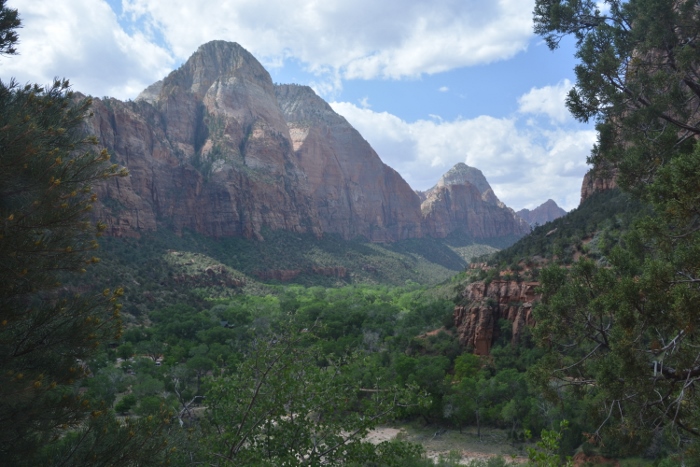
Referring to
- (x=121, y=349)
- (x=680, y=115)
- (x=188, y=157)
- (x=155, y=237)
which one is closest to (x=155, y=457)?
(x=680, y=115)

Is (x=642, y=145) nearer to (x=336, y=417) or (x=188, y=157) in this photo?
(x=336, y=417)

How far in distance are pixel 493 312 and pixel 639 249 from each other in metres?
27.0

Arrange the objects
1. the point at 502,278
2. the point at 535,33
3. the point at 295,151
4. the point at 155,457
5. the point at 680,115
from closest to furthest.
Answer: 1. the point at 155,457
2. the point at 680,115
3. the point at 535,33
4. the point at 502,278
5. the point at 295,151

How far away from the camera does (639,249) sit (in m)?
7.80

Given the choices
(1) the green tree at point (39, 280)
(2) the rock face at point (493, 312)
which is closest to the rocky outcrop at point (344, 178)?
(2) the rock face at point (493, 312)

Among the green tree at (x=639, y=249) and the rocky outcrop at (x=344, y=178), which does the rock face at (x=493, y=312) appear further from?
the rocky outcrop at (x=344, y=178)

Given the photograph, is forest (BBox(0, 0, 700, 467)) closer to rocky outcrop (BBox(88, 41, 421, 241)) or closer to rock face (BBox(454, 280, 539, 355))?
rock face (BBox(454, 280, 539, 355))

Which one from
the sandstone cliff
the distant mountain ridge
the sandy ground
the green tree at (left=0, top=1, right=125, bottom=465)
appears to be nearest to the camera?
the green tree at (left=0, top=1, right=125, bottom=465)

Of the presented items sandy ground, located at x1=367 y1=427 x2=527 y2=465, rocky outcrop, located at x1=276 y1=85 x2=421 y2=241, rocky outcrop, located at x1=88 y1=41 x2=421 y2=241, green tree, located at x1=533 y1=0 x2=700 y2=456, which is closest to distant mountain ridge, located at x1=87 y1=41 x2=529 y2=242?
rocky outcrop, located at x1=88 y1=41 x2=421 y2=241

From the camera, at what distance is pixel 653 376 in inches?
243

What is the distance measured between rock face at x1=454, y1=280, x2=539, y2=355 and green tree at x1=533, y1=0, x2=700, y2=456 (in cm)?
2357

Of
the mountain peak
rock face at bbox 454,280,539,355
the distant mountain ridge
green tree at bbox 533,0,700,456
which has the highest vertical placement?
the mountain peak

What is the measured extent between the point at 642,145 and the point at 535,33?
14.1 feet

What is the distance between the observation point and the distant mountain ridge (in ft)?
309
